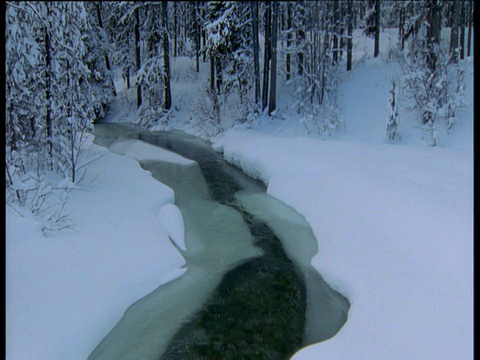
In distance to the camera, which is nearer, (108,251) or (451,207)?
(108,251)

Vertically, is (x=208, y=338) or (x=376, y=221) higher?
(x=376, y=221)

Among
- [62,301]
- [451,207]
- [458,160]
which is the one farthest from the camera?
[458,160]

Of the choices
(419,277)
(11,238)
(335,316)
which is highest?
(11,238)

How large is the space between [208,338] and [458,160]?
29.1ft

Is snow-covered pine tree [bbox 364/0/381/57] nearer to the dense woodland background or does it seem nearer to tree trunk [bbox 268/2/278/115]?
the dense woodland background

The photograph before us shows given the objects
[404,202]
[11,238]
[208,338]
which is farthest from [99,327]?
[404,202]

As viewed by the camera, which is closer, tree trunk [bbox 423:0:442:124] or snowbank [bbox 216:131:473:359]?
snowbank [bbox 216:131:473:359]

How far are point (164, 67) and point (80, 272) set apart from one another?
2120cm

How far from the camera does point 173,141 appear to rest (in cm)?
2098

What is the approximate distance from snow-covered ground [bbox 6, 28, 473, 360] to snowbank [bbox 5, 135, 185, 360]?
17 mm

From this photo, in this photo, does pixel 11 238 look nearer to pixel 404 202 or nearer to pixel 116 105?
pixel 404 202

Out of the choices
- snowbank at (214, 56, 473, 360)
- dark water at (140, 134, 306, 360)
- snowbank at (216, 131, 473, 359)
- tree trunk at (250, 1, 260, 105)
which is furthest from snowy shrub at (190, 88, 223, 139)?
dark water at (140, 134, 306, 360)

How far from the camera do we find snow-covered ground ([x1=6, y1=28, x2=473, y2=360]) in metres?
4.92

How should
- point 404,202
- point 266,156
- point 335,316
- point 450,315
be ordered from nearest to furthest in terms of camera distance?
point 450,315, point 335,316, point 404,202, point 266,156
